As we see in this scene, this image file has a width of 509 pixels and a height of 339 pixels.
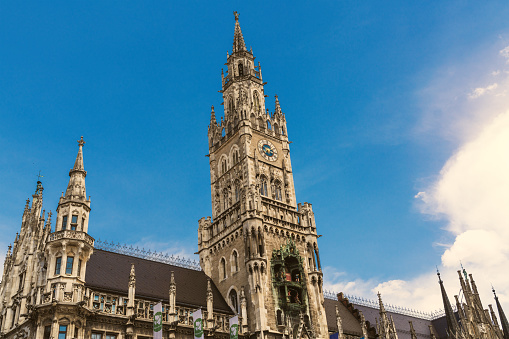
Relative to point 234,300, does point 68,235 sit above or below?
above

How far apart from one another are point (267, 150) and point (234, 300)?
20250 millimetres

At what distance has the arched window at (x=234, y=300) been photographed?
2193 inches

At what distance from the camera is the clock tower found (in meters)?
54.2

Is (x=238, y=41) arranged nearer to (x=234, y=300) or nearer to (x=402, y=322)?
(x=234, y=300)

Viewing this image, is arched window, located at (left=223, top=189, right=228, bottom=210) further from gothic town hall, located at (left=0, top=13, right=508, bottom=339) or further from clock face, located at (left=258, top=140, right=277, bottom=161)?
clock face, located at (left=258, top=140, right=277, bottom=161)

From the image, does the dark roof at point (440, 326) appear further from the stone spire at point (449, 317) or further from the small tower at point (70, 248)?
the small tower at point (70, 248)

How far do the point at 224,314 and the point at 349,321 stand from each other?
2558 cm

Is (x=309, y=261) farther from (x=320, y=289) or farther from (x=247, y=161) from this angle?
(x=247, y=161)

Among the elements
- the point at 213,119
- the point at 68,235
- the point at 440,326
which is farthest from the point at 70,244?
the point at 440,326

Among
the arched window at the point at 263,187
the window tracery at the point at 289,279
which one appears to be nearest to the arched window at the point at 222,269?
the window tracery at the point at 289,279

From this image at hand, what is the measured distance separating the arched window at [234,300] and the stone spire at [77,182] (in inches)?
787

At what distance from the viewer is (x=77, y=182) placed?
47500 mm

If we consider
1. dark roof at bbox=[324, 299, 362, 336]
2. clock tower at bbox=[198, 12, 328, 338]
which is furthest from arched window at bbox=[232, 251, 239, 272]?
dark roof at bbox=[324, 299, 362, 336]

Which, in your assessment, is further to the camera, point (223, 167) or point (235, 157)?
point (223, 167)
